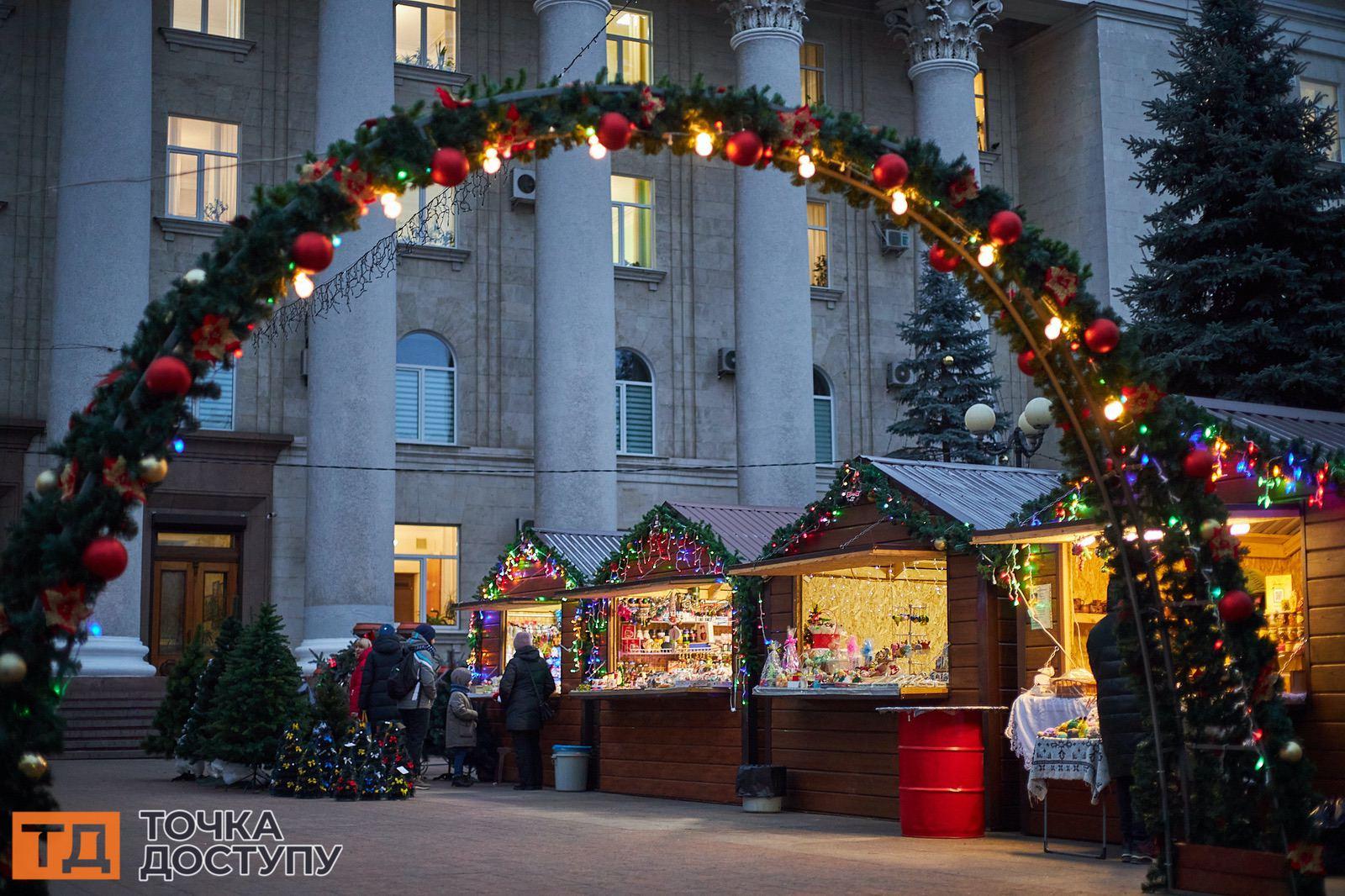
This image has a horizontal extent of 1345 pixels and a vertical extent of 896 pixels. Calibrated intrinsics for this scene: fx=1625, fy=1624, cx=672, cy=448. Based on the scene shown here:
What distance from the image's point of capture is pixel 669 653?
17656 mm

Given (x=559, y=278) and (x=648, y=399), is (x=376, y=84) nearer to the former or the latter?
(x=559, y=278)

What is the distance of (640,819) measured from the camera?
14555 millimetres

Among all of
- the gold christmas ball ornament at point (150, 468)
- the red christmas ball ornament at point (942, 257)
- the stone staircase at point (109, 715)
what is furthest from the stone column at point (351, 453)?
the gold christmas ball ornament at point (150, 468)

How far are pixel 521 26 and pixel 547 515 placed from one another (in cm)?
1070

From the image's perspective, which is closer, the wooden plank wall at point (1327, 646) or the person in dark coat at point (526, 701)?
the wooden plank wall at point (1327, 646)

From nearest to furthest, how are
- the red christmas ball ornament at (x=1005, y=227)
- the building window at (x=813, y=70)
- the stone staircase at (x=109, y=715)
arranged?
the red christmas ball ornament at (x=1005, y=227)
the stone staircase at (x=109, y=715)
the building window at (x=813, y=70)

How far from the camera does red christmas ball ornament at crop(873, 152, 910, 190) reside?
343 inches

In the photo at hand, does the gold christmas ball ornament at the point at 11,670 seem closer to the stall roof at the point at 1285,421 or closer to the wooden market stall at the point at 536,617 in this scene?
the stall roof at the point at 1285,421

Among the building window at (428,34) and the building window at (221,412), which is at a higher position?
the building window at (428,34)

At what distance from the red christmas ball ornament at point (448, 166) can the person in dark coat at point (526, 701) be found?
11.5m

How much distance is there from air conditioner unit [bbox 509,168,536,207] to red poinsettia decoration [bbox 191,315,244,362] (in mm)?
24300

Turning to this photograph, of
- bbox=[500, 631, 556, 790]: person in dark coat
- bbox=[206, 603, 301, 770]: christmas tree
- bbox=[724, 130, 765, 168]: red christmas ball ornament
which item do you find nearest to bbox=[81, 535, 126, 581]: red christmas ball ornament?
bbox=[724, 130, 765, 168]: red christmas ball ornament

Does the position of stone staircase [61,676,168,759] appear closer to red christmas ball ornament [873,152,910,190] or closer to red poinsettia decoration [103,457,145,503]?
red poinsettia decoration [103,457,145,503]

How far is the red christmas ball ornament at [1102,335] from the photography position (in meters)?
9.07
